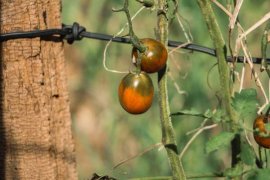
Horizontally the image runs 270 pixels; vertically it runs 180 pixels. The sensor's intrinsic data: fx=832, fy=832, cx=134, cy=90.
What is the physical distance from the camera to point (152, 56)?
1.27 m

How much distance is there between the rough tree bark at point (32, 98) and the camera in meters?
1.51

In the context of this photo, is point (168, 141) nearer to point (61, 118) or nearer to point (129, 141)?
point (61, 118)

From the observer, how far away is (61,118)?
1.57 metres

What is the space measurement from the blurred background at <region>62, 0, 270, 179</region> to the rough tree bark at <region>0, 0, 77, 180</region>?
2.80 ft

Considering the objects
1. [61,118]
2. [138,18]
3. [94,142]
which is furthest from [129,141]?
[61,118]

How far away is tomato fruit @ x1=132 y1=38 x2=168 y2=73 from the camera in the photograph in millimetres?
1267

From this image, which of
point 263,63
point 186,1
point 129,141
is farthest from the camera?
point 129,141

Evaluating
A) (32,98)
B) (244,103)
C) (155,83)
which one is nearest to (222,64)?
(244,103)

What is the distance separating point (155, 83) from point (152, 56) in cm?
145

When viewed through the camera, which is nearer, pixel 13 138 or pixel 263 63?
pixel 263 63

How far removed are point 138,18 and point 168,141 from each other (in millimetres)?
1778

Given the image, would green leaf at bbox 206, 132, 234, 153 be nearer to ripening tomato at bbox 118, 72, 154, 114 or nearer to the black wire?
ripening tomato at bbox 118, 72, 154, 114

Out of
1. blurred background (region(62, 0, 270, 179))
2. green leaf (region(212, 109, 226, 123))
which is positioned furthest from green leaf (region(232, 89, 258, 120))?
blurred background (region(62, 0, 270, 179))

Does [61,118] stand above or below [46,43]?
below
